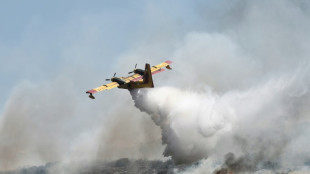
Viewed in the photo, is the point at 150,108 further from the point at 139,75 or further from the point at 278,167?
the point at 278,167

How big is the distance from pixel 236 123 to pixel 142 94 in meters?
24.6

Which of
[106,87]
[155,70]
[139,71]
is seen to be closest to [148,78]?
[139,71]

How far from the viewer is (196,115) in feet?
355

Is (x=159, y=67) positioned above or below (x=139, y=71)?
above

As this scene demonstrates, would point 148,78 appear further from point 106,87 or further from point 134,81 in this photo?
point 106,87

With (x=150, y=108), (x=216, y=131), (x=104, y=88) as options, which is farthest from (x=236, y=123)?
(x=104, y=88)

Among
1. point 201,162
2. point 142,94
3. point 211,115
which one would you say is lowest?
point 201,162

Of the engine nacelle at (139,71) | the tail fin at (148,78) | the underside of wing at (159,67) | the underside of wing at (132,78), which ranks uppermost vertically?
the underside of wing at (159,67)

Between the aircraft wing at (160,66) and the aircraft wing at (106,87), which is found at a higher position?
the aircraft wing at (160,66)

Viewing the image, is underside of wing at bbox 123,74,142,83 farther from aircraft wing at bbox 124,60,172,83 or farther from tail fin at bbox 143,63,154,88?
tail fin at bbox 143,63,154,88

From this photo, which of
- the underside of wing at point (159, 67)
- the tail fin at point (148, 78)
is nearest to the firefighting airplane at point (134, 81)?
the tail fin at point (148, 78)

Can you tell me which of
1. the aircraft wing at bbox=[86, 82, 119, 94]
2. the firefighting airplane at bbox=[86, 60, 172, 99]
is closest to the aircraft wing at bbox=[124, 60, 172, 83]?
the firefighting airplane at bbox=[86, 60, 172, 99]

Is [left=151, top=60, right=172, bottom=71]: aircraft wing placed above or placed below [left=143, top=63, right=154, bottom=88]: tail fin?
above

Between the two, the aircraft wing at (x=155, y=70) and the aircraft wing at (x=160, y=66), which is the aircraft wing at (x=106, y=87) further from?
the aircraft wing at (x=160, y=66)
